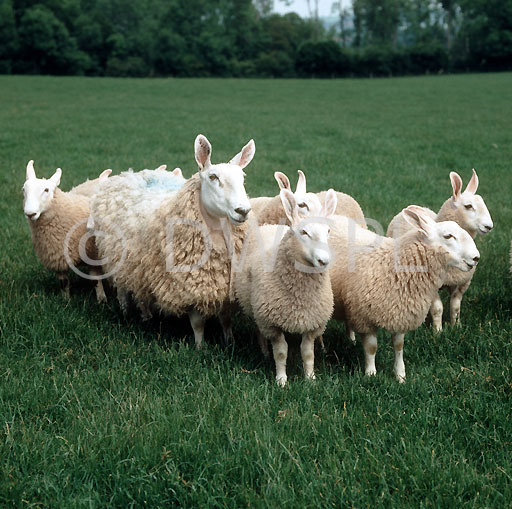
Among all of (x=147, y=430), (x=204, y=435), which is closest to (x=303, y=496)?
(x=204, y=435)

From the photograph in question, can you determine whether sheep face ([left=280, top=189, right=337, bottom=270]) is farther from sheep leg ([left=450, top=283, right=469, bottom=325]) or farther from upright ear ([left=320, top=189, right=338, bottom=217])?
sheep leg ([left=450, top=283, right=469, bottom=325])

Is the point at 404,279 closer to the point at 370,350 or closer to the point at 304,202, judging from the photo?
the point at 370,350

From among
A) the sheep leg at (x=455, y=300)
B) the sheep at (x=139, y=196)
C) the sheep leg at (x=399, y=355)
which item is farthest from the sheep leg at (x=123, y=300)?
the sheep leg at (x=455, y=300)

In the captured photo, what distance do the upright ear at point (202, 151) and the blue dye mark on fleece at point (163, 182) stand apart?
3.21 ft

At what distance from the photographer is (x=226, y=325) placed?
4.43 metres

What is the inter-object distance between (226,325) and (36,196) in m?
2.02

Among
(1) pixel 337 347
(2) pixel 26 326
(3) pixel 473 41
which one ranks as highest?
(3) pixel 473 41

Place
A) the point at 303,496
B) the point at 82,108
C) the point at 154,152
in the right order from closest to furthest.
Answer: the point at 303,496 < the point at 154,152 < the point at 82,108

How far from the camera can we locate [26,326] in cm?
423

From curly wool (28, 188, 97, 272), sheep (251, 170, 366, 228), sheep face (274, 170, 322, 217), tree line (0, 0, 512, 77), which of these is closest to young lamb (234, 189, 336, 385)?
sheep face (274, 170, 322, 217)

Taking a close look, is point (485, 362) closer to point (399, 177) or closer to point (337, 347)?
point (337, 347)

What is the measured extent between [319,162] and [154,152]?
3505 millimetres

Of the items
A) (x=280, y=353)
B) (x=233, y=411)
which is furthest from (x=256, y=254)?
(x=233, y=411)

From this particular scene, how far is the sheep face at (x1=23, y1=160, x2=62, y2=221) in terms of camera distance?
195 inches
